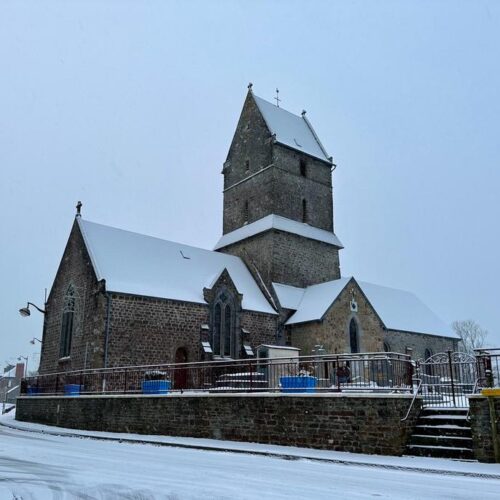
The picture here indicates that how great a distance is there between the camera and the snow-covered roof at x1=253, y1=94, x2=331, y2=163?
38.1m

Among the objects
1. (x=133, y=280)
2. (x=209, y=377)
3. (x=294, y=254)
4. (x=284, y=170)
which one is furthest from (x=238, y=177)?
(x=209, y=377)

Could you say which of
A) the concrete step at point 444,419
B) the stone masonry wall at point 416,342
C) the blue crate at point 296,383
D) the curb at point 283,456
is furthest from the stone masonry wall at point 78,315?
the stone masonry wall at point 416,342

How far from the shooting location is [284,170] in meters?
37.0

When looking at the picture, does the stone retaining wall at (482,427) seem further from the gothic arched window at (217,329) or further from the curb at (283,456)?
the gothic arched window at (217,329)

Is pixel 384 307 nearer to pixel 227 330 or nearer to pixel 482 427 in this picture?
pixel 227 330

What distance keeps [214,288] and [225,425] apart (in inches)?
502

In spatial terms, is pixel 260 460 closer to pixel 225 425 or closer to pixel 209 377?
pixel 225 425

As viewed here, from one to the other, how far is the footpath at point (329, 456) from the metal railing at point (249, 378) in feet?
6.31

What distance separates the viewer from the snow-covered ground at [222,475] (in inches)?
319

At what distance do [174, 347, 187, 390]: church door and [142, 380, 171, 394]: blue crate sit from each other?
9.42 feet

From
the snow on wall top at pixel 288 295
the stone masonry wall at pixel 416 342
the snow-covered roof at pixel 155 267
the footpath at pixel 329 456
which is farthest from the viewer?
the stone masonry wall at pixel 416 342

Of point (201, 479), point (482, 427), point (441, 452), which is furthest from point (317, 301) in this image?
point (201, 479)

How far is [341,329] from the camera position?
102 feet

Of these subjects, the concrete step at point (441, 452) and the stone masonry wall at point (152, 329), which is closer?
the concrete step at point (441, 452)
